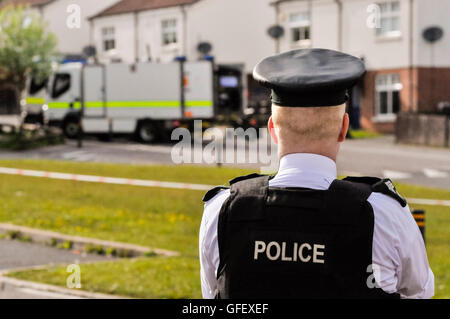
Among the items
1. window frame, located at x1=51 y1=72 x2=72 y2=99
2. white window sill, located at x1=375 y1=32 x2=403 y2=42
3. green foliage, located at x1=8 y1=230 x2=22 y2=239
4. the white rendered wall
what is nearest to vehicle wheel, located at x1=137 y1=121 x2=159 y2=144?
window frame, located at x1=51 y1=72 x2=72 y2=99

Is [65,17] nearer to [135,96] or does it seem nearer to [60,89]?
[60,89]

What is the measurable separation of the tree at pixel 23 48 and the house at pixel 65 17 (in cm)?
904

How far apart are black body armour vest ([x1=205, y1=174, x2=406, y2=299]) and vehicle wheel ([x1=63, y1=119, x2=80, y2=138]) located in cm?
2739

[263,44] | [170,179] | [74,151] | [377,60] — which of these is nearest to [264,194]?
[170,179]

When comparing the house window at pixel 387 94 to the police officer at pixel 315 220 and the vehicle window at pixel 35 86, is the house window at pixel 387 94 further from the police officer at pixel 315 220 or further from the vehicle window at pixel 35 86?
the police officer at pixel 315 220

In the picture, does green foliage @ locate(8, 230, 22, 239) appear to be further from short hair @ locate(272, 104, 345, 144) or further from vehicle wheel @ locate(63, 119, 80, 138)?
vehicle wheel @ locate(63, 119, 80, 138)

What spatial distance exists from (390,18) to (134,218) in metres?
23.6

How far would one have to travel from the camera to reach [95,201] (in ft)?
47.8

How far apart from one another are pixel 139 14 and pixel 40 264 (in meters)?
33.5

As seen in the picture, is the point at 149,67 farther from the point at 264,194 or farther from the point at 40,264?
the point at 264,194

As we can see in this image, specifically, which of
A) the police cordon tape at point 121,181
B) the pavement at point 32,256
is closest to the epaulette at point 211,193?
the pavement at point 32,256

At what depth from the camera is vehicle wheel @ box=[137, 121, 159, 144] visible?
93.8 ft

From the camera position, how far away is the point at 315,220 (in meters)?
2.64

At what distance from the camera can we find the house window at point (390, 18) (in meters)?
33.6
